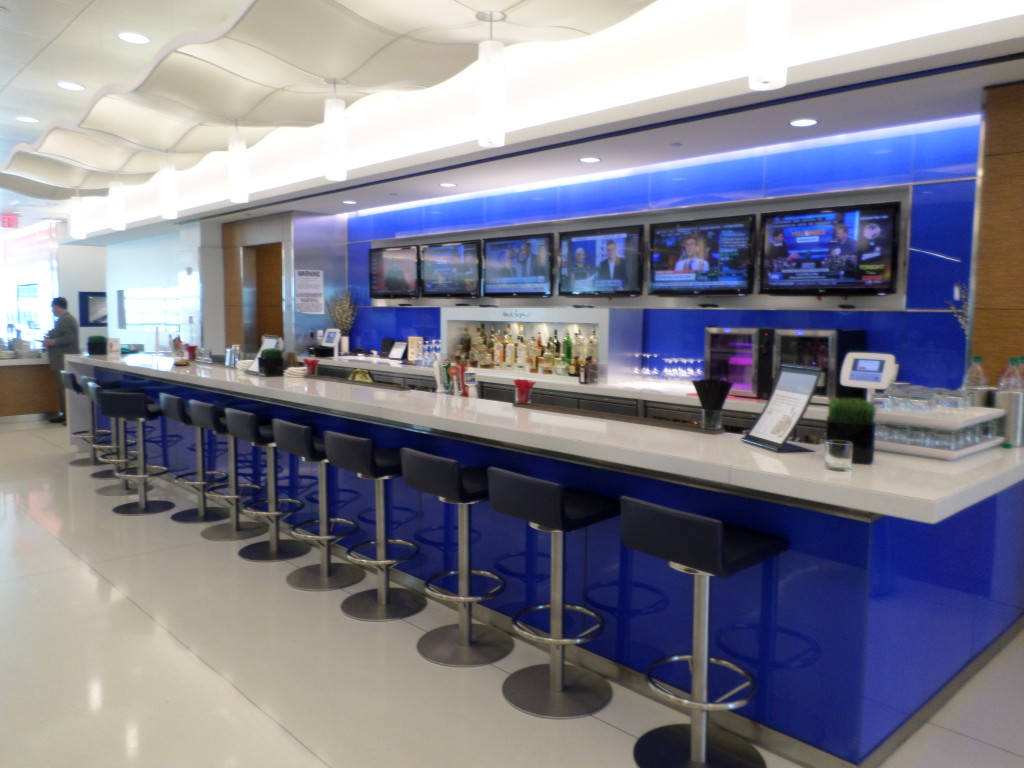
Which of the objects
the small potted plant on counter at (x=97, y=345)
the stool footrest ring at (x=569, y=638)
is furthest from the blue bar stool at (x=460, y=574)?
the small potted plant on counter at (x=97, y=345)

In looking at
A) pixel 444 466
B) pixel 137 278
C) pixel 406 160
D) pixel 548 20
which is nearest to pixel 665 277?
pixel 406 160

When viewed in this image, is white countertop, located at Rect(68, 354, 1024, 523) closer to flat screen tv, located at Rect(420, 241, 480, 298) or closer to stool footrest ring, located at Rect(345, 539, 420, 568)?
stool footrest ring, located at Rect(345, 539, 420, 568)

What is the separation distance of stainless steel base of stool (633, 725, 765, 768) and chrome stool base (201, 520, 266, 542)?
3137 millimetres

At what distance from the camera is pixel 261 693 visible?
2.92 m

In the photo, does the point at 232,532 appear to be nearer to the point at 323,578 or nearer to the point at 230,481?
the point at 230,481

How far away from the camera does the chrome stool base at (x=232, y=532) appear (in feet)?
15.7

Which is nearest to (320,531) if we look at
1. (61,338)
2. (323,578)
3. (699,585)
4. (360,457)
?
(323,578)

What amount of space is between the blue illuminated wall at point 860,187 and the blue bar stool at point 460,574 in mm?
2783

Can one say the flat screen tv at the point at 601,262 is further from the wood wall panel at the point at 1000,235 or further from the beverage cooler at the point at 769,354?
the wood wall panel at the point at 1000,235

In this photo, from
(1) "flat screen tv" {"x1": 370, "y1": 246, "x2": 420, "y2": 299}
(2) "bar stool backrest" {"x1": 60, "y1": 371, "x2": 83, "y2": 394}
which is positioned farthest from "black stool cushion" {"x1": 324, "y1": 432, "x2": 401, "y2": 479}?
(2) "bar stool backrest" {"x1": 60, "y1": 371, "x2": 83, "y2": 394}

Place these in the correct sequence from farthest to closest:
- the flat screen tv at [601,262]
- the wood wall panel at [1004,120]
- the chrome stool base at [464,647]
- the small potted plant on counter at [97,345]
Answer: the small potted plant on counter at [97,345] → the flat screen tv at [601,262] → the wood wall panel at [1004,120] → the chrome stool base at [464,647]

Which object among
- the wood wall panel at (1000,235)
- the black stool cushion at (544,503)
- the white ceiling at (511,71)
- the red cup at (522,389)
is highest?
the white ceiling at (511,71)

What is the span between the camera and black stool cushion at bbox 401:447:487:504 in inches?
120

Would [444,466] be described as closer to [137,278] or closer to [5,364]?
[5,364]
